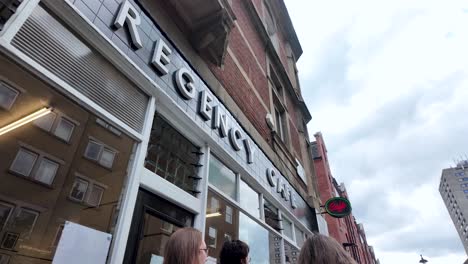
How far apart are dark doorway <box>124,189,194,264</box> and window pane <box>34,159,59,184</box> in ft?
2.77

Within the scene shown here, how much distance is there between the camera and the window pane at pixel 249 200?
491cm

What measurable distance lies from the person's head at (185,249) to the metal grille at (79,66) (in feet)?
4.96

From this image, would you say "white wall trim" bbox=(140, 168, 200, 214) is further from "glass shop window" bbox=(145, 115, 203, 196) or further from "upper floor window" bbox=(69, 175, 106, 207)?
"upper floor window" bbox=(69, 175, 106, 207)

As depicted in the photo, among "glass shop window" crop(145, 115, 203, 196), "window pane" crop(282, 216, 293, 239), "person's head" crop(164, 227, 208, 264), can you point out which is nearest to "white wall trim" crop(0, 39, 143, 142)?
"glass shop window" crop(145, 115, 203, 196)

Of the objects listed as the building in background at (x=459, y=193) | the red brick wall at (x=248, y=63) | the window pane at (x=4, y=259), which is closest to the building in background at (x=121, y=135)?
the window pane at (x=4, y=259)

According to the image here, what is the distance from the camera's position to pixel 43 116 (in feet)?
6.85

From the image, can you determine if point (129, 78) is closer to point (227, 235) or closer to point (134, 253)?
point (134, 253)

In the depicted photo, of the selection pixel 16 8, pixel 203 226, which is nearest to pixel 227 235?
pixel 203 226

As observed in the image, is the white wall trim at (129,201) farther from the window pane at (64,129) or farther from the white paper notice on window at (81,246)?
the window pane at (64,129)

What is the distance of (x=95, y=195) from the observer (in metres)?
2.29

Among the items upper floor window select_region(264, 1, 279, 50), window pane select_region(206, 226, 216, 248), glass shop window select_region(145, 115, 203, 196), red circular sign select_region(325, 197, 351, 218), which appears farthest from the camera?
upper floor window select_region(264, 1, 279, 50)

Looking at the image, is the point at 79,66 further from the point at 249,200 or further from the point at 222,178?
the point at 249,200

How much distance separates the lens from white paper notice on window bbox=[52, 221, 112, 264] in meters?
1.93

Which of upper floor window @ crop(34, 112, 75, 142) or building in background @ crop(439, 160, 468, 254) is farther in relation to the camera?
building in background @ crop(439, 160, 468, 254)
